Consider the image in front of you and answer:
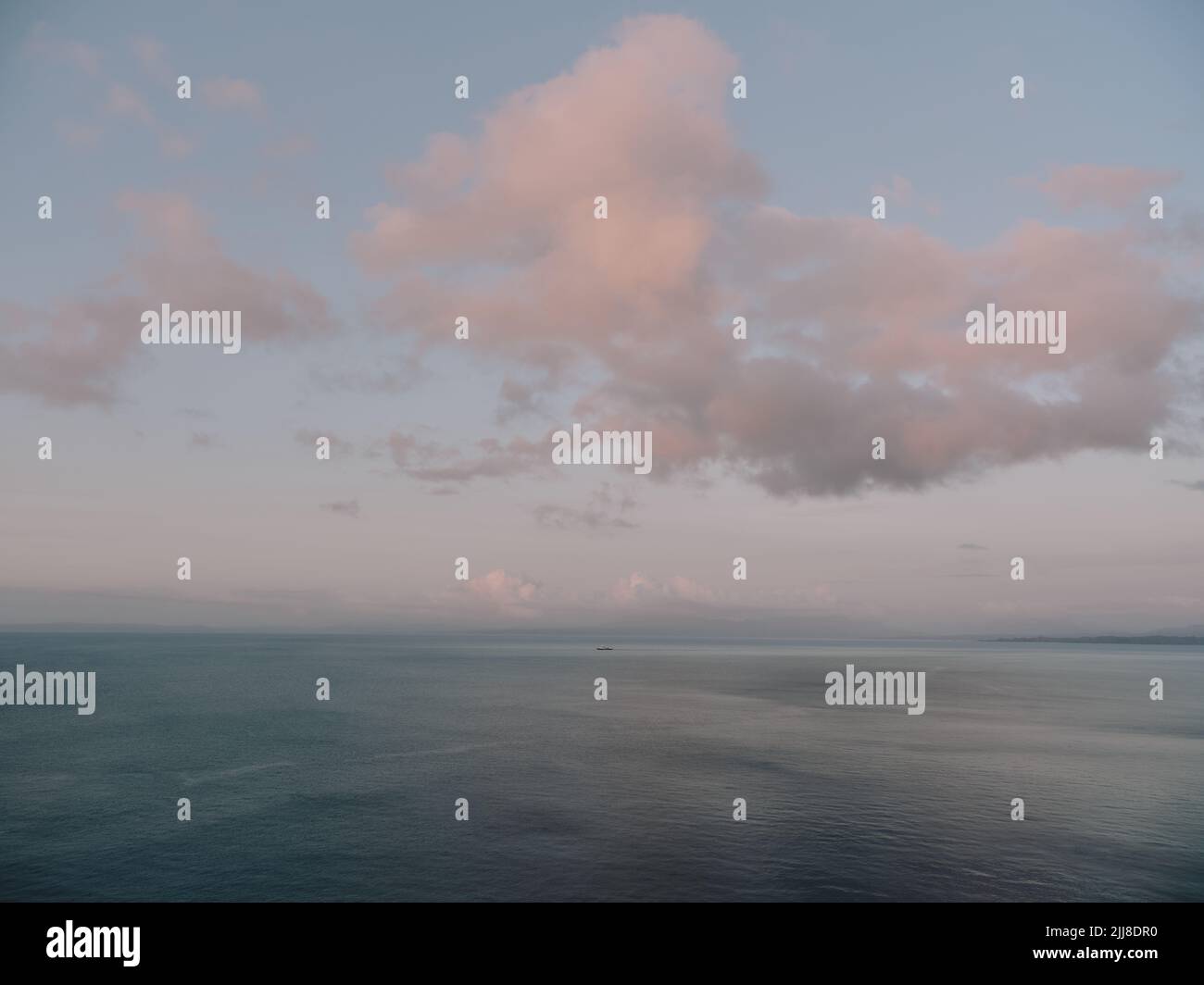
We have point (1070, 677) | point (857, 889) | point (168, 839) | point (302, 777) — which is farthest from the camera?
point (1070, 677)

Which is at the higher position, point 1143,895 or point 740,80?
point 740,80

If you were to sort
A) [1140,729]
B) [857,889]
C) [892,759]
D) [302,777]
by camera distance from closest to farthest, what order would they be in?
[857,889] → [302,777] → [892,759] → [1140,729]
